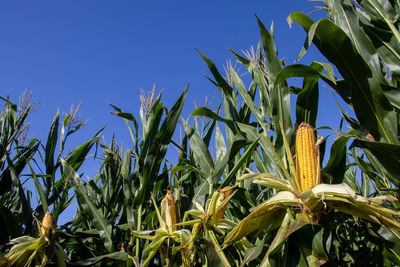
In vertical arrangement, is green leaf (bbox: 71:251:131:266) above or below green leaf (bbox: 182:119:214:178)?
below

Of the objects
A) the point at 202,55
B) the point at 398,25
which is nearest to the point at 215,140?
the point at 202,55

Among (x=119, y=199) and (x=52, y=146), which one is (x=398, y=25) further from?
(x=52, y=146)

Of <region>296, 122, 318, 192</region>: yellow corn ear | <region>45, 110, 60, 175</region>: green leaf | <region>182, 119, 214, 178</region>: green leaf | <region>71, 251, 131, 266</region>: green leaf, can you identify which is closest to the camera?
<region>296, 122, 318, 192</region>: yellow corn ear

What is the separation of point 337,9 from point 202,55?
1.17 meters

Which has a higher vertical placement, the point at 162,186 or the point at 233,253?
the point at 162,186

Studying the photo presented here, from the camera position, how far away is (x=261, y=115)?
2564 millimetres

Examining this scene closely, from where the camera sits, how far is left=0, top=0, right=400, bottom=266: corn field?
1.67 m

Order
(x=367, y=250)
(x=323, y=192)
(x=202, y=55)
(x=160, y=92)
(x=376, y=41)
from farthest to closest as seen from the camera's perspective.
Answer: (x=160, y=92) < (x=202, y=55) < (x=367, y=250) < (x=376, y=41) < (x=323, y=192)

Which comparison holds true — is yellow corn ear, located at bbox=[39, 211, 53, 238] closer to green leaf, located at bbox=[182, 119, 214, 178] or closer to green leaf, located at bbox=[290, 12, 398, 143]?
green leaf, located at bbox=[182, 119, 214, 178]

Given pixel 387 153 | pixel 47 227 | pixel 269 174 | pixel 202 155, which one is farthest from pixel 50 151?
pixel 387 153

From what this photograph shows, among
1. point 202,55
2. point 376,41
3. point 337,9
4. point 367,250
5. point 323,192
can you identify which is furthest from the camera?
point 202,55

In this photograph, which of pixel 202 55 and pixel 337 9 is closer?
pixel 337 9

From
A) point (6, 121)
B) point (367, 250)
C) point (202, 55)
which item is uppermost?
point (6, 121)

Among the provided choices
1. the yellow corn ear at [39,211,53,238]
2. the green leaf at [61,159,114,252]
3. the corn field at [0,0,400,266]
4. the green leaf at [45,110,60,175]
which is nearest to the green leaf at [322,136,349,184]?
the corn field at [0,0,400,266]
